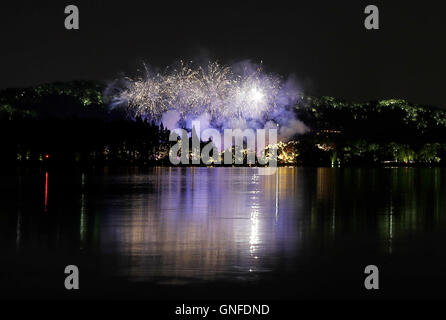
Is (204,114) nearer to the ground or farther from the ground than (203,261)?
→ farther from the ground

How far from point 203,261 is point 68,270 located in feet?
11.3

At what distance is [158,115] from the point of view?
108875 millimetres

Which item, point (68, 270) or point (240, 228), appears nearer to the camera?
point (68, 270)

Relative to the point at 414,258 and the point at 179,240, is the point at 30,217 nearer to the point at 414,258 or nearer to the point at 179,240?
the point at 179,240

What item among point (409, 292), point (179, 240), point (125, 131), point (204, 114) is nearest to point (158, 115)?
point (204, 114)

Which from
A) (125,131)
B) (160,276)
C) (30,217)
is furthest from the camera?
(125,131)

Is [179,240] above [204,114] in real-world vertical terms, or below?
below

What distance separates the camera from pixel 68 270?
17141 mm

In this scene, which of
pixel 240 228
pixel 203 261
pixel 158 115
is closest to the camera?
pixel 203 261

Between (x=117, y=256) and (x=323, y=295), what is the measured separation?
21.9 feet

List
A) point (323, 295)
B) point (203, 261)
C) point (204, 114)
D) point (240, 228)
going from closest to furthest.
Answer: point (323, 295) → point (203, 261) → point (240, 228) → point (204, 114)
